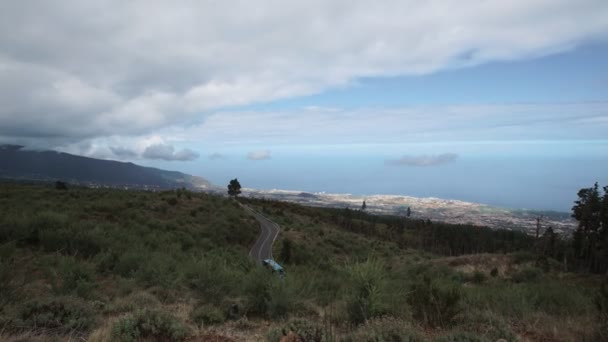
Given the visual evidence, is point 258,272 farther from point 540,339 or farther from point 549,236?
point 549,236

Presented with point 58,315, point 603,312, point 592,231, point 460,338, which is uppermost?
point 603,312

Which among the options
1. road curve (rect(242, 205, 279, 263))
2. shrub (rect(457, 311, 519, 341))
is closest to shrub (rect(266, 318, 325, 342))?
shrub (rect(457, 311, 519, 341))

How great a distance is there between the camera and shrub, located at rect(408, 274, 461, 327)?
6031 mm

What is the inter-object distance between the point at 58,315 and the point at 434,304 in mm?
6483

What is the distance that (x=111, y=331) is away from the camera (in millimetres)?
4879

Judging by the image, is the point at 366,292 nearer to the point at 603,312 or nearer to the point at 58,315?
the point at 603,312

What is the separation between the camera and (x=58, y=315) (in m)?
5.64

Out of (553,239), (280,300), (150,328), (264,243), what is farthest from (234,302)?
(553,239)

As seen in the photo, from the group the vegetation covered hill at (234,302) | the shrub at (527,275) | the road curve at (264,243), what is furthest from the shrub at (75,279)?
the shrub at (527,275)

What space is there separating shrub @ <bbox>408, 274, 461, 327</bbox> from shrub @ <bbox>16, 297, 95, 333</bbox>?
18.6 ft

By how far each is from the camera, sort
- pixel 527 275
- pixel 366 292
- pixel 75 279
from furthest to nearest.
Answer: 1. pixel 527 275
2. pixel 75 279
3. pixel 366 292

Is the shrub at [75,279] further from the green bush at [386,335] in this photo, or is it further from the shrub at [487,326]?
the shrub at [487,326]

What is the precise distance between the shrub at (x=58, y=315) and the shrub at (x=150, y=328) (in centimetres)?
84

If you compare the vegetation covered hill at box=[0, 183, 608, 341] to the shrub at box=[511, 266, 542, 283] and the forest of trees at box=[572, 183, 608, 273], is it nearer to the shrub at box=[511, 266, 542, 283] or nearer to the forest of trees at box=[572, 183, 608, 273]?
the shrub at box=[511, 266, 542, 283]
